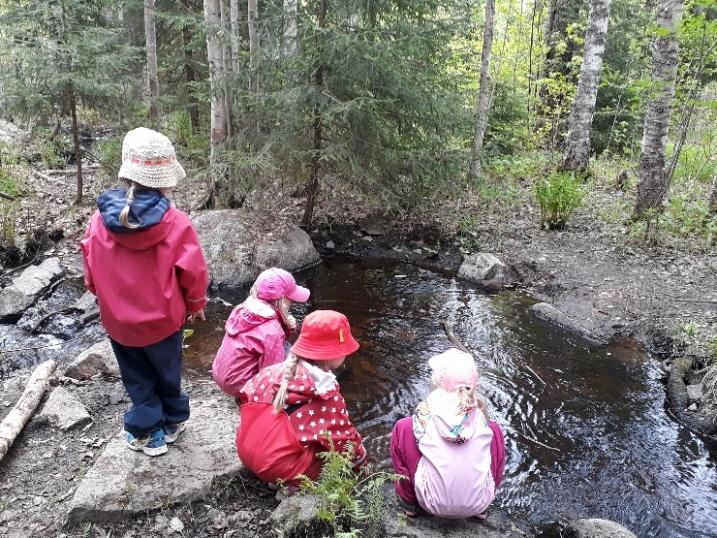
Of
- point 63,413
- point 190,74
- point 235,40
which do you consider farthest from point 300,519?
point 190,74

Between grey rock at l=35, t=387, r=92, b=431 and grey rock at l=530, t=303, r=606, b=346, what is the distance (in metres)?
5.63

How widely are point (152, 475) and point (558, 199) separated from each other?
27.1ft

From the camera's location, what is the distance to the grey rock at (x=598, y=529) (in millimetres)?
3352

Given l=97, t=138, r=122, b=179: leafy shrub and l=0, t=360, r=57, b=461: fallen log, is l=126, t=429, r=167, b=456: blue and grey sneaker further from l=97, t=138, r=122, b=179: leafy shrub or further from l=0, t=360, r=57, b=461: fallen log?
l=97, t=138, r=122, b=179: leafy shrub

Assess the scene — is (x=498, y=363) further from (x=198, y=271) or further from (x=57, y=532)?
(x=57, y=532)

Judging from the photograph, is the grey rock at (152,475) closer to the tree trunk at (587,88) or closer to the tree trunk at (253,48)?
the tree trunk at (253,48)

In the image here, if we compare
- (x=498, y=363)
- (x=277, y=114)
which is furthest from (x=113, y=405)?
(x=277, y=114)

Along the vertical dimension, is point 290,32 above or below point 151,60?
above

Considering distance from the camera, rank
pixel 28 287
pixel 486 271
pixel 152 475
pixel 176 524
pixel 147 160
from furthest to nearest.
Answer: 1. pixel 486 271
2. pixel 28 287
3. pixel 152 475
4. pixel 176 524
5. pixel 147 160

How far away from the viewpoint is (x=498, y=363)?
6.11m

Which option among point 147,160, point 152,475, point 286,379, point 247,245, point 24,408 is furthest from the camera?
point 247,245

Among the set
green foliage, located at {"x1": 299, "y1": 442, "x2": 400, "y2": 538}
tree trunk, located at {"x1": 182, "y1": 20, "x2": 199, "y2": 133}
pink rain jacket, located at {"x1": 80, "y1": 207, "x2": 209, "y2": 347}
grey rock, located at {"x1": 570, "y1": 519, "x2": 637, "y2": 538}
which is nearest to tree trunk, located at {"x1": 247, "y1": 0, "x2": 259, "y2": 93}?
tree trunk, located at {"x1": 182, "y1": 20, "x2": 199, "y2": 133}

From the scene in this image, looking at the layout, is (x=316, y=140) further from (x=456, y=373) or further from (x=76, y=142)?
(x=456, y=373)

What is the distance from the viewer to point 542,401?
5.40m
